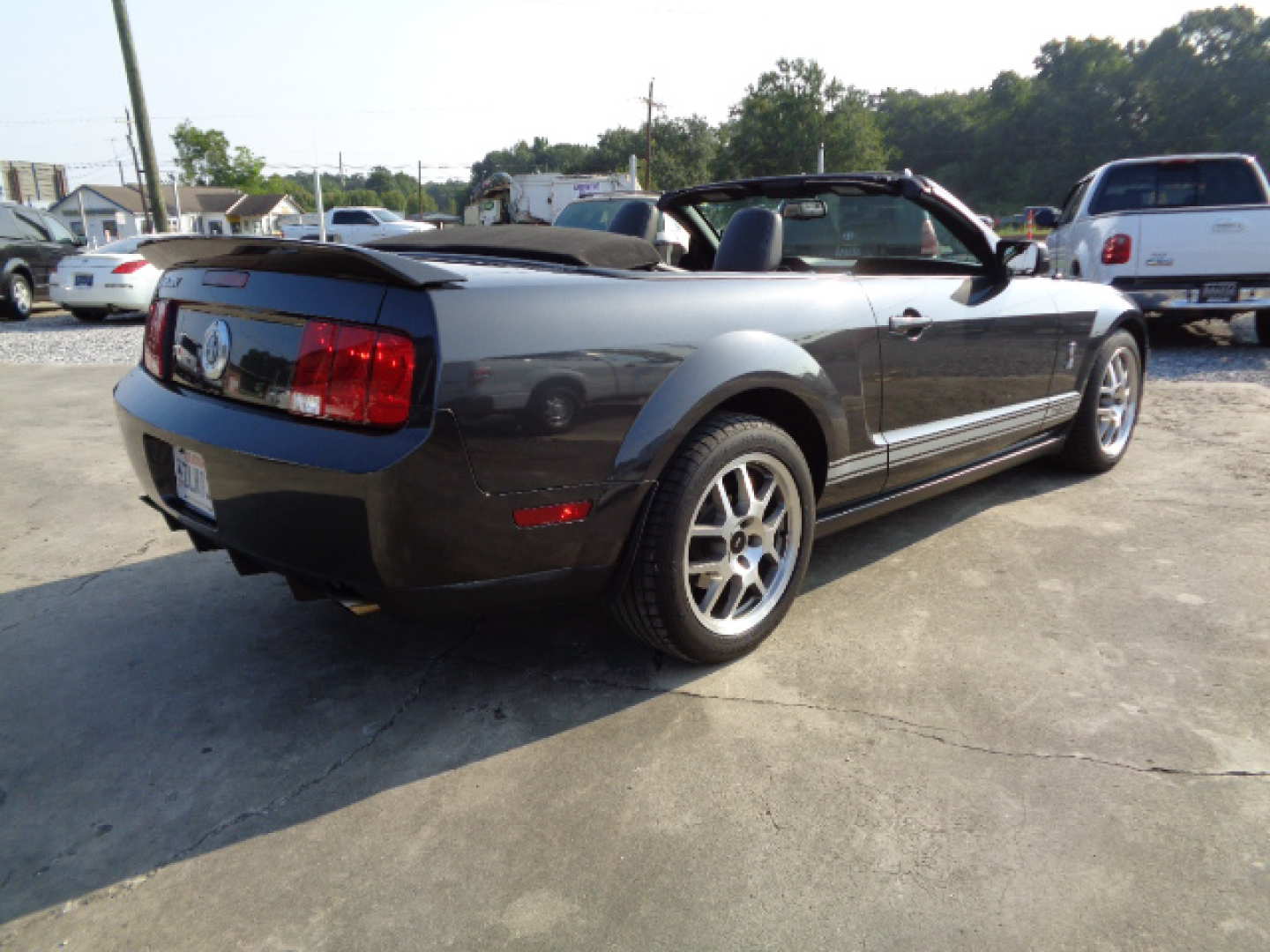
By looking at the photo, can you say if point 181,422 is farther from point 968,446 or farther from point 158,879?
point 968,446

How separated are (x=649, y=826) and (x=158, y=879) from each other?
100 centimetres

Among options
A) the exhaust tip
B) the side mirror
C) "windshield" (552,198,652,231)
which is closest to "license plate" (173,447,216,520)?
the exhaust tip

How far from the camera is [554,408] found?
2.02m

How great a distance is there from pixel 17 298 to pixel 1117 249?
13865mm

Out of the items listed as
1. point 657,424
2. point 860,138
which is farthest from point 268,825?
point 860,138

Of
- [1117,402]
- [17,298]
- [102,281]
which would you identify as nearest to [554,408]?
[1117,402]

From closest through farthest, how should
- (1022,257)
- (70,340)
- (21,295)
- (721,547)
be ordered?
(721,547), (1022,257), (70,340), (21,295)

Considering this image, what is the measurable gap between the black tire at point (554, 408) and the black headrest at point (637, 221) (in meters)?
1.86

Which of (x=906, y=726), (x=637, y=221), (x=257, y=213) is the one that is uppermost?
(x=257, y=213)

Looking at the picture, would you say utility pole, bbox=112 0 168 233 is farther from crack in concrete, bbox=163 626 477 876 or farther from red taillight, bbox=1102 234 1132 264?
crack in concrete, bbox=163 626 477 876

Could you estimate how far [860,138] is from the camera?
60656 mm

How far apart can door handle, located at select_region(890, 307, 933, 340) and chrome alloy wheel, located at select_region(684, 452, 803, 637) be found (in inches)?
28.1

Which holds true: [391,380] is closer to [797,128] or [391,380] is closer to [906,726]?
[906,726]

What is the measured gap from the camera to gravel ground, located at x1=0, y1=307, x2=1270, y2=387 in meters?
7.45
